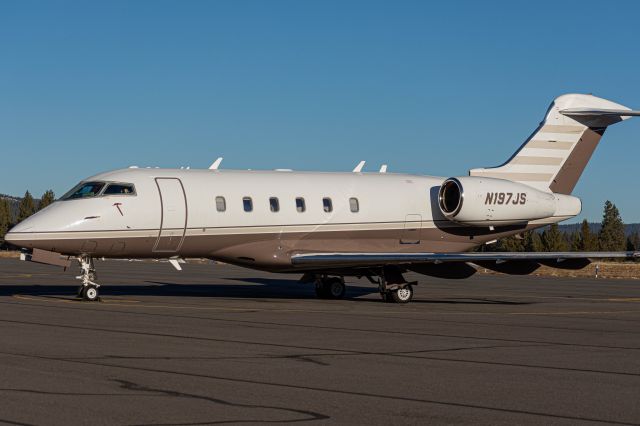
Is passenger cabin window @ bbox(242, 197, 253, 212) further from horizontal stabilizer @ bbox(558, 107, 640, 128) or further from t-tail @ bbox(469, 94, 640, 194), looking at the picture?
horizontal stabilizer @ bbox(558, 107, 640, 128)

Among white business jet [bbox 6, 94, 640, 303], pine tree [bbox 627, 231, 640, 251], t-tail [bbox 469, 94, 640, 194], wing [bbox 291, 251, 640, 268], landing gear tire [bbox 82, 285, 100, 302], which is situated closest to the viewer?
landing gear tire [bbox 82, 285, 100, 302]

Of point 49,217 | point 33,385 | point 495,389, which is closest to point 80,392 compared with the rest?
point 33,385

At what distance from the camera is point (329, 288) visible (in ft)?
90.0

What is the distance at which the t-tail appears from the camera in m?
29.0

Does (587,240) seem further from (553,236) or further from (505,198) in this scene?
(505,198)

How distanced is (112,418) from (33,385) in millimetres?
1957

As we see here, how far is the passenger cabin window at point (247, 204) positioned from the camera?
24.8m

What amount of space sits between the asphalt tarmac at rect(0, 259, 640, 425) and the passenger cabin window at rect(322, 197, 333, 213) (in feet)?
12.6

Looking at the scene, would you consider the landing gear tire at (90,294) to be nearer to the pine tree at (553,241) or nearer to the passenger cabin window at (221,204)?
the passenger cabin window at (221,204)

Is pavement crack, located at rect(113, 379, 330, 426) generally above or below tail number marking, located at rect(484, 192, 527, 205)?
below

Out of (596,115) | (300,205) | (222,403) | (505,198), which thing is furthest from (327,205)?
(222,403)

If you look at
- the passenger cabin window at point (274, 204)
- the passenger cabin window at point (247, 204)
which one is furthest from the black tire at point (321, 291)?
the passenger cabin window at point (247, 204)

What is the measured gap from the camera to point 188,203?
23.9 metres

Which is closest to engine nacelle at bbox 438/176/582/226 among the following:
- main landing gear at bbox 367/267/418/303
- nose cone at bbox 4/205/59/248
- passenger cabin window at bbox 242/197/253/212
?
main landing gear at bbox 367/267/418/303
